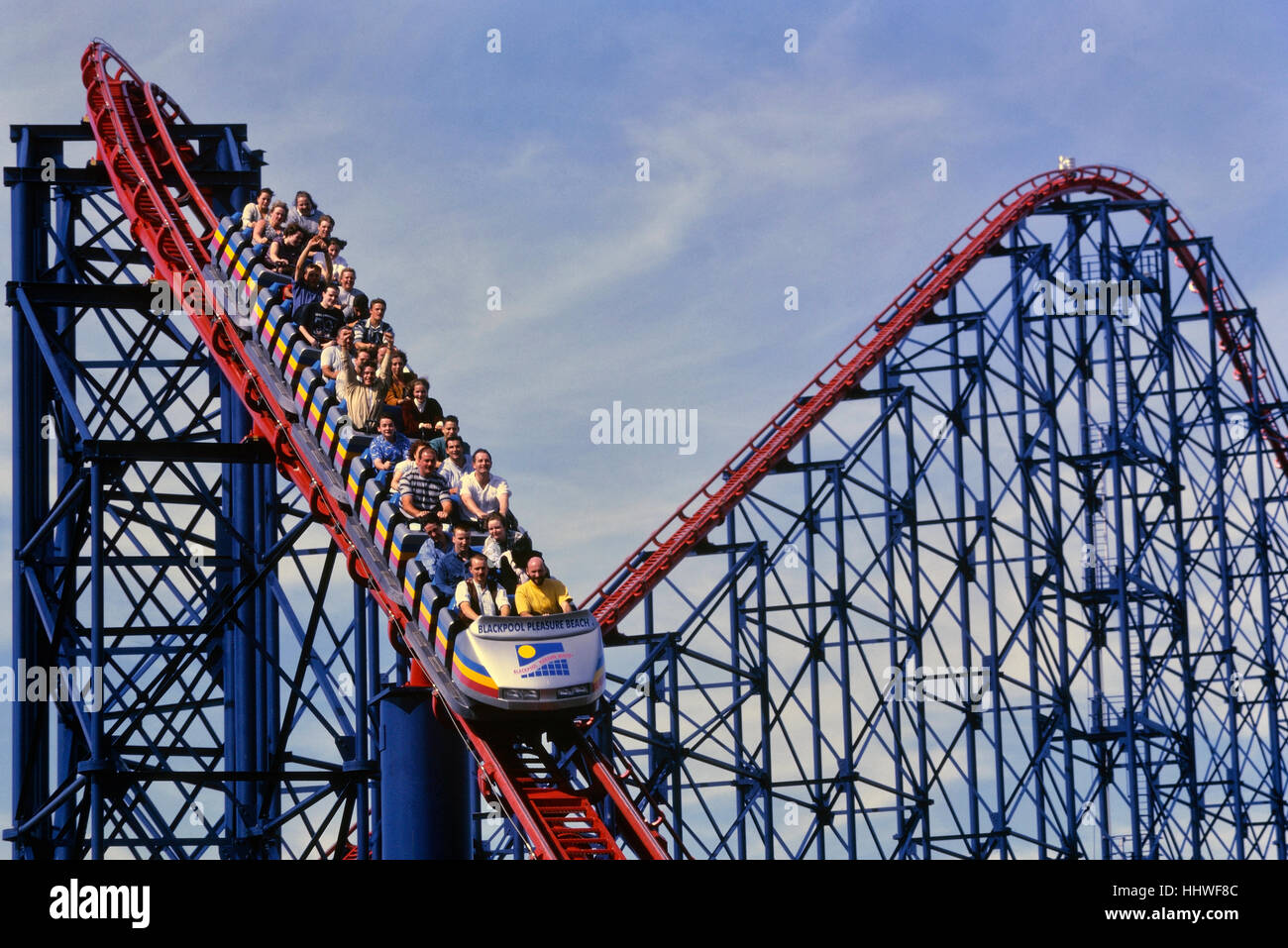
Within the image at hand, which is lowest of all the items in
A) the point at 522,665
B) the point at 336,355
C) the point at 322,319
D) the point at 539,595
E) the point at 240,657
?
the point at 240,657

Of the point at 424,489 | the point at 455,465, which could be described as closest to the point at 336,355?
the point at 455,465

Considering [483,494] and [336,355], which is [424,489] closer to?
[483,494]

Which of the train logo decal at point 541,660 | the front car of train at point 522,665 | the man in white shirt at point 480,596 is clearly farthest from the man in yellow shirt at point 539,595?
the train logo decal at point 541,660

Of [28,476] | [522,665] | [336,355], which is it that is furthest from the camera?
[28,476]

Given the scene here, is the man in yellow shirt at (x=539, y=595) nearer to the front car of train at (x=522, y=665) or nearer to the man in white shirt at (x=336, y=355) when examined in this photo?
the front car of train at (x=522, y=665)

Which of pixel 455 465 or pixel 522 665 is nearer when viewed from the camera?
pixel 522 665

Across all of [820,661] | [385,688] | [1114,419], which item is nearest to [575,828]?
[385,688]

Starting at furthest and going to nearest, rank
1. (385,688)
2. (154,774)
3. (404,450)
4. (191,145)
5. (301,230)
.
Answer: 1. (191,145)
2. (301,230)
3. (154,774)
4. (404,450)
5. (385,688)
